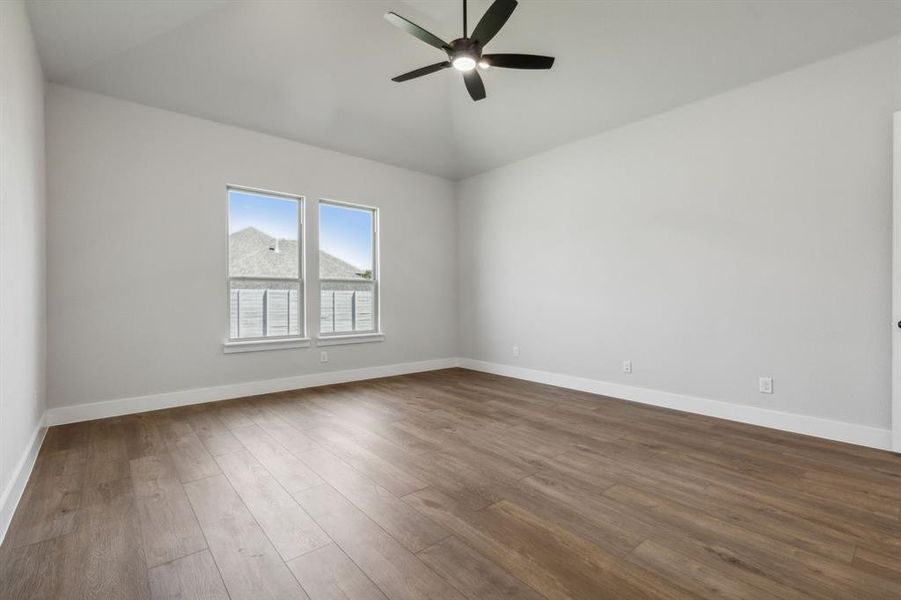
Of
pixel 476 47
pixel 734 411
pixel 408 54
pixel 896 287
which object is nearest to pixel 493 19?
pixel 476 47

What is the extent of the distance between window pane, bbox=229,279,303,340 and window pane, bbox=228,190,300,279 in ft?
0.42

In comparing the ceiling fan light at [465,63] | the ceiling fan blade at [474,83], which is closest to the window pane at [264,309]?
the ceiling fan blade at [474,83]

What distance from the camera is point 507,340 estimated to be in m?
5.51

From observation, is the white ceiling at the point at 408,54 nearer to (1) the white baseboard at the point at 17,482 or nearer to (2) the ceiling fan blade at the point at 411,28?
(2) the ceiling fan blade at the point at 411,28

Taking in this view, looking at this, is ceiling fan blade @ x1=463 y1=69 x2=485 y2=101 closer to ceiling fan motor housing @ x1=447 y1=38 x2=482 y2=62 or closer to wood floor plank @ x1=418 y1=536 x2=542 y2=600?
ceiling fan motor housing @ x1=447 y1=38 x2=482 y2=62

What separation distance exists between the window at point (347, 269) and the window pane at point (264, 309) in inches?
13.5

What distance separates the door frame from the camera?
2.70 meters

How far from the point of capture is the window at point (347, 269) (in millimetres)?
5020

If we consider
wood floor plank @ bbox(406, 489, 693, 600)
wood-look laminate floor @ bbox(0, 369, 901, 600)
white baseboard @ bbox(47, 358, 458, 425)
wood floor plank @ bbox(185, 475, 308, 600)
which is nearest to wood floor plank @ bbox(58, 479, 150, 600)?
wood-look laminate floor @ bbox(0, 369, 901, 600)

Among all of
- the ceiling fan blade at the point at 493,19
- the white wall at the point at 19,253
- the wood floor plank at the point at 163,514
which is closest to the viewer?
the wood floor plank at the point at 163,514

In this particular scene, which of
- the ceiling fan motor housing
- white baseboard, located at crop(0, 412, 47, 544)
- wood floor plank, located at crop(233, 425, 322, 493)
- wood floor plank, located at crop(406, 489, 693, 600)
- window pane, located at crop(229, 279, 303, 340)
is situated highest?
the ceiling fan motor housing

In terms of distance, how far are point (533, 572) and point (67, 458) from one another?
306 centimetres

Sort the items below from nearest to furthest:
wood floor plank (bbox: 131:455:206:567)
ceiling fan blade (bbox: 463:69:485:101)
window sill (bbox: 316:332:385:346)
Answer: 1. wood floor plank (bbox: 131:455:206:567)
2. ceiling fan blade (bbox: 463:69:485:101)
3. window sill (bbox: 316:332:385:346)

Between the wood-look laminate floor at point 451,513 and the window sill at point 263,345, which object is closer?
the wood-look laminate floor at point 451,513
